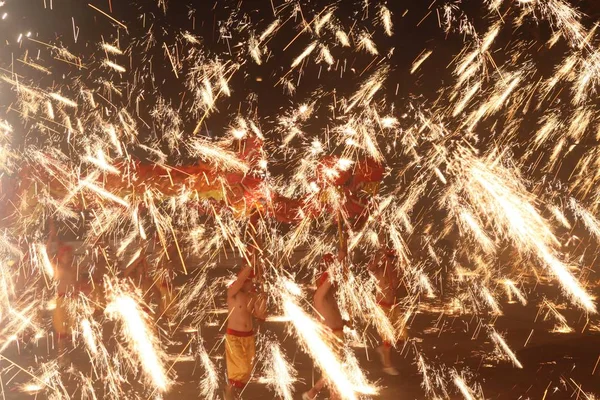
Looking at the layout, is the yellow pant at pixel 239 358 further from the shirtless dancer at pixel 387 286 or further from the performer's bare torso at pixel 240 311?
the shirtless dancer at pixel 387 286

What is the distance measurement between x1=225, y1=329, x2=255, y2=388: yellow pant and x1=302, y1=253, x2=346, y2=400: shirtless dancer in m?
0.54

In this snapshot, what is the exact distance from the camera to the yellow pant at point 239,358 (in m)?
4.79

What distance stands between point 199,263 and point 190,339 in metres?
9.49

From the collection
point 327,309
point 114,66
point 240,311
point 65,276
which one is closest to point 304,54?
point 114,66

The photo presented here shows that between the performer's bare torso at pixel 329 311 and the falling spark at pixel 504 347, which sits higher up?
the performer's bare torso at pixel 329 311

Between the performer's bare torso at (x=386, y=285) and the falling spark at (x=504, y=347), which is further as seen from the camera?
the performer's bare torso at (x=386, y=285)

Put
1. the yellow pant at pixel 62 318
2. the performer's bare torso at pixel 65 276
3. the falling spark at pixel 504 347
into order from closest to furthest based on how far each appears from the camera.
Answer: the falling spark at pixel 504 347 < the yellow pant at pixel 62 318 < the performer's bare torso at pixel 65 276

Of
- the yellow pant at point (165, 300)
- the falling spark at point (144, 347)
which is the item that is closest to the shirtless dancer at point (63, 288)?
the falling spark at point (144, 347)

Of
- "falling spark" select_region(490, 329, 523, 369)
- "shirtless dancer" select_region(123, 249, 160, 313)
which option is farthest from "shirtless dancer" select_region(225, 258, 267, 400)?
"shirtless dancer" select_region(123, 249, 160, 313)

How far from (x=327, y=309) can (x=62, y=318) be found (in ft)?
10.7

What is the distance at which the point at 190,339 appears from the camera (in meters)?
7.63

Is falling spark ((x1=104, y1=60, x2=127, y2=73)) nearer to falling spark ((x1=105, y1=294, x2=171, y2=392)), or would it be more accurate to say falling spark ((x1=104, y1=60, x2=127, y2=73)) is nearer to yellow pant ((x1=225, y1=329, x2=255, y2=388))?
falling spark ((x1=105, y1=294, x2=171, y2=392))

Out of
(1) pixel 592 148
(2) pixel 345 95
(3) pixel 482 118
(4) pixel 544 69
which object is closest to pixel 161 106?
(2) pixel 345 95

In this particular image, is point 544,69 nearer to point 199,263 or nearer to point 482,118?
point 482,118
